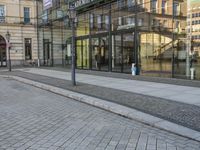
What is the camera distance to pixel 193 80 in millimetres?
15812

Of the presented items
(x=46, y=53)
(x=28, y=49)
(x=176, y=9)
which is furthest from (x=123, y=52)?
(x=28, y=49)

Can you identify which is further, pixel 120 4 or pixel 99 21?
pixel 99 21

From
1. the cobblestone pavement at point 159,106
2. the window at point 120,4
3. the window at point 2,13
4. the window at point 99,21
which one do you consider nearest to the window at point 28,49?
the window at point 2,13

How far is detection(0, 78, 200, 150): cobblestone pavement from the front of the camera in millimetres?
5664

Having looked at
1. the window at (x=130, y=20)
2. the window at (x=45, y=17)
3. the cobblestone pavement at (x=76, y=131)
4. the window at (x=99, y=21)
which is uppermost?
the window at (x=45, y=17)

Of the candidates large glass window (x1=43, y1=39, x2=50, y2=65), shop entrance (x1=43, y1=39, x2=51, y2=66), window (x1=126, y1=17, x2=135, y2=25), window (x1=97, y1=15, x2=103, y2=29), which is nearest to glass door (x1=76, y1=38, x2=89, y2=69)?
window (x1=97, y1=15, x2=103, y2=29)

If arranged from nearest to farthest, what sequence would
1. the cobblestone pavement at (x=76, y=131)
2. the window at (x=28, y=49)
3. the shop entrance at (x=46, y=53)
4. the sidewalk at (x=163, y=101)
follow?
the cobblestone pavement at (x=76, y=131)
the sidewalk at (x=163, y=101)
the shop entrance at (x=46, y=53)
the window at (x=28, y=49)

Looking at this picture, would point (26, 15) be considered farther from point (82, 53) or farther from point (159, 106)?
point (159, 106)

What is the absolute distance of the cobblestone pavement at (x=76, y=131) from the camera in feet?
18.6

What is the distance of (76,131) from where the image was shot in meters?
6.71

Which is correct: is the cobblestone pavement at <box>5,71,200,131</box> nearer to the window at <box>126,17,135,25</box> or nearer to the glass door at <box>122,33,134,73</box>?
the glass door at <box>122,33,134,73</box>

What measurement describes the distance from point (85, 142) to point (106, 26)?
19284mm

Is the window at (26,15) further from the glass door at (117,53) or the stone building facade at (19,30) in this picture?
the glass door at (117,53)

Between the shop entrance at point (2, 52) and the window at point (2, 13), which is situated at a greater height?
the window at point (2, 13)
